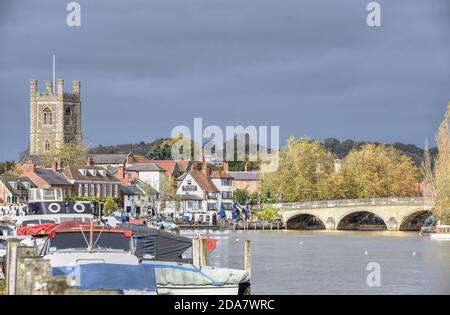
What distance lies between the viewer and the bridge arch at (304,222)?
451ft

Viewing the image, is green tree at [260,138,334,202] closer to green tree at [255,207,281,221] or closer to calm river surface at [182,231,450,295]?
green tree at [255,207,281,221]

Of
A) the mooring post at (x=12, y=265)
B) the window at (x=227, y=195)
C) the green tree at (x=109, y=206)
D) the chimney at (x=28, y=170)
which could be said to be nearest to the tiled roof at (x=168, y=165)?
the window at (x=227, y=195)

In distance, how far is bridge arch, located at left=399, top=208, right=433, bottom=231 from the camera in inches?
4828

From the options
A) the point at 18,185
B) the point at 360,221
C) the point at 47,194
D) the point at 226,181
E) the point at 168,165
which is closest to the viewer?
the point at 47,194

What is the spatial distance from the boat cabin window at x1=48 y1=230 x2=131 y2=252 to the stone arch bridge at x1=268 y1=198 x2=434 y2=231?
293ft

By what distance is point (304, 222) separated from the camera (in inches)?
5576

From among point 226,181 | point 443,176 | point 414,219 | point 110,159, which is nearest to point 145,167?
point 226,181

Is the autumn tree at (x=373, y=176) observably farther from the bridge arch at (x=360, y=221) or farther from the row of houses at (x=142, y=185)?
the row of houses at (x=142, y=185)

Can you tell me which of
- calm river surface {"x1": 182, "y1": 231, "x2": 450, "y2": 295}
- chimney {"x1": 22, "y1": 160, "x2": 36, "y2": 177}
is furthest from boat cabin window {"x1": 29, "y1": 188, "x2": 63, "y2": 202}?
chimney {"x1": 22, "y1": 160, "x2": 36, "y2": 177}

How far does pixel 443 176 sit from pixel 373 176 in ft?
134

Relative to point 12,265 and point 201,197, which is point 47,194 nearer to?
point 12,265

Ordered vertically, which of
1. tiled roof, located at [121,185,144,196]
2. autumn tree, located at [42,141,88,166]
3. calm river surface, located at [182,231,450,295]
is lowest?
calm river surface, located at [182,231,450,295]
